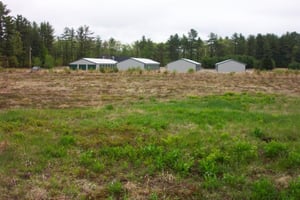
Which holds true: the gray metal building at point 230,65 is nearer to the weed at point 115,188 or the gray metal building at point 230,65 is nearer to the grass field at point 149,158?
the grass field at point 149,158

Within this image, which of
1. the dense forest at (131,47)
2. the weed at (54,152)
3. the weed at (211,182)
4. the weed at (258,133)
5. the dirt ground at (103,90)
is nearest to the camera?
the weed at (211,182)

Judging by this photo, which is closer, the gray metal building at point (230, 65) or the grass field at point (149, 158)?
the grass field at point (149, 158)

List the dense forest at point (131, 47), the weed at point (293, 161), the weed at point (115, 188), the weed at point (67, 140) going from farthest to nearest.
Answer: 1. the dense forest at point (131, 47)
2. the weed at point (67, 140)
3. the weed at point (293, 161)
4. the weed at point (115, 188)

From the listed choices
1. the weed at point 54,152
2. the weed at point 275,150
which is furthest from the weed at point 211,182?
the weed at point 54,152

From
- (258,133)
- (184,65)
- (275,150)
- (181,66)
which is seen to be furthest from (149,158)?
(181,66)

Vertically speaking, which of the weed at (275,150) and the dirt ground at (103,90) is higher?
the dirt ground at (103,90)

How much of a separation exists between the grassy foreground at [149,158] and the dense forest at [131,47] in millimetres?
46389

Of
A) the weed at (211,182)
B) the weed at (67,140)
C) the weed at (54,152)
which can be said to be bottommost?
the weed at (211,182)

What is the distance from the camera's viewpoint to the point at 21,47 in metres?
53.2

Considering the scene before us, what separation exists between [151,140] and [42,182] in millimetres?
2518

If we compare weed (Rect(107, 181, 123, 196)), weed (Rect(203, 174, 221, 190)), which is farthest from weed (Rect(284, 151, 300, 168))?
weed (Rect(107, 181, 123, 196))

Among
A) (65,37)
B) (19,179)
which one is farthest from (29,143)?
(65,37)

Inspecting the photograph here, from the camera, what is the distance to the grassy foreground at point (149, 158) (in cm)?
415

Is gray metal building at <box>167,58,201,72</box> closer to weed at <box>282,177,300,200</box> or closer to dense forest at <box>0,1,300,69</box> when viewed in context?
dense forest at <box>0,1,300,69</box>
